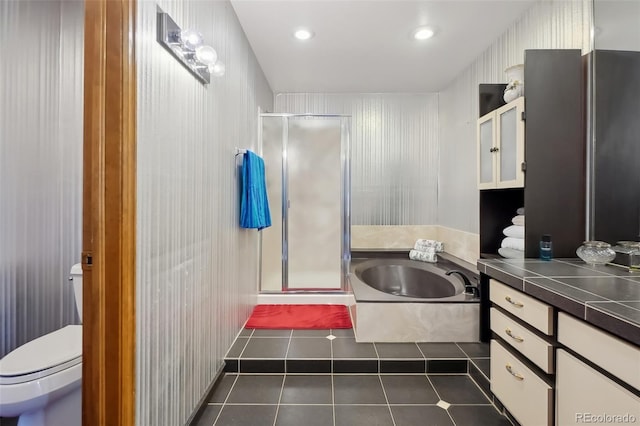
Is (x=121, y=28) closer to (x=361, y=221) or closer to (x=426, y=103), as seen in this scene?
(x=361, y=221)

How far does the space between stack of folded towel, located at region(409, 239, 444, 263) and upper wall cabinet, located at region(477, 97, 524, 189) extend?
4.21 feet

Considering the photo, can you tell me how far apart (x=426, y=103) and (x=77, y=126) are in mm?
3418

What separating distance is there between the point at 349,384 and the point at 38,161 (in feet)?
7.84

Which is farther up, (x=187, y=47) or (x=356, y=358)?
(x=187, y=47)

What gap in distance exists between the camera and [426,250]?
10.3 ft

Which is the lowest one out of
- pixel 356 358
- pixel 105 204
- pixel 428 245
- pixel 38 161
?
pixel 356 358

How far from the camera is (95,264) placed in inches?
36.2

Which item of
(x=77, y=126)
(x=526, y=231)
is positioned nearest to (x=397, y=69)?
(x=526, y=231)

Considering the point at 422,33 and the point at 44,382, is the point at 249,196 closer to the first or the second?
the point at 44,382

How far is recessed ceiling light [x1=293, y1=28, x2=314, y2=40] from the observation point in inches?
86.3

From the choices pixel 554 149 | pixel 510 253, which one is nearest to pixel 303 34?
pixel 554 149

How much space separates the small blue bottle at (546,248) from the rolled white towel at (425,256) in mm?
1507

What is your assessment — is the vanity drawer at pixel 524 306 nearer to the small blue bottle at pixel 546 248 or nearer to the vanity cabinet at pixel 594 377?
Result: the vanity cabinet at pixel 594 377

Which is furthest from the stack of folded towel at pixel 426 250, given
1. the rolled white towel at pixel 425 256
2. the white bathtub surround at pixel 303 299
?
the white bathtub surround at pixel 303 299
